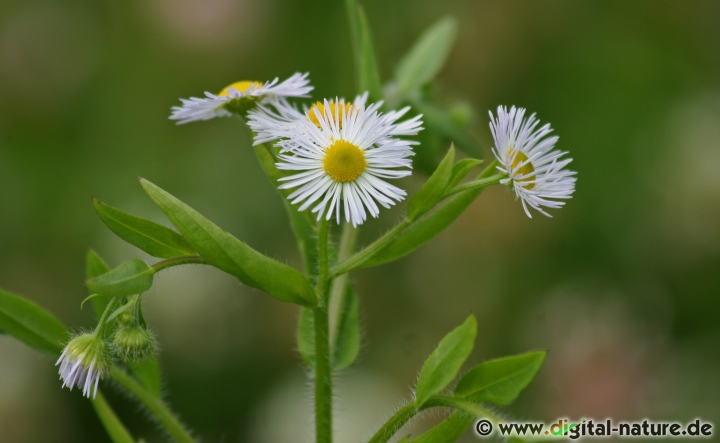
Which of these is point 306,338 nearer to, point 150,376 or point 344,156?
point 150,376

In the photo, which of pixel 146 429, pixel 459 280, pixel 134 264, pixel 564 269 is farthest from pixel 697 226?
pixel 134 264

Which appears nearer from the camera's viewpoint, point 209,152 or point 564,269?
point 564,269

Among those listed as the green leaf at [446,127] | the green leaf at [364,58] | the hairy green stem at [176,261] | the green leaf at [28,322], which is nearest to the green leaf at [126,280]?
the hairy green stem at [176,261]

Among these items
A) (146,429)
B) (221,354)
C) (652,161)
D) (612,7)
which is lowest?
(146,429)

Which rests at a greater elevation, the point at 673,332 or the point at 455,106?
the point at 673,332

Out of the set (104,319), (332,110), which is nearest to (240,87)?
(332,110)

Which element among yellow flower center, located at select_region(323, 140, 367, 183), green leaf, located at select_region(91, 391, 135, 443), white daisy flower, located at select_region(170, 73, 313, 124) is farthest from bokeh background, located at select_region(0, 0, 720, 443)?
yellow flower center, located at select_region(323, 140, 367, 183)

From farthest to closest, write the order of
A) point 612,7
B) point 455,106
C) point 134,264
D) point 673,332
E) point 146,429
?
point 612,7 → point 673,332 → point 146,429 → point 455,106 → point 134,264

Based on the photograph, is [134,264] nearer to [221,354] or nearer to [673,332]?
[221,354]
